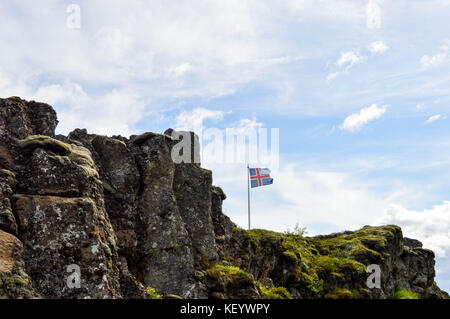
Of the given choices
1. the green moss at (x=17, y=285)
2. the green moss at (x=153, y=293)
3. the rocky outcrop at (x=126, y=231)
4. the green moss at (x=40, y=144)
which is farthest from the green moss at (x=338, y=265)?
the green moss at (x=17, y=285)

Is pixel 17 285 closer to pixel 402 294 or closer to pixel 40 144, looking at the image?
pixel 40 144

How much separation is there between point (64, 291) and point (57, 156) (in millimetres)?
5668

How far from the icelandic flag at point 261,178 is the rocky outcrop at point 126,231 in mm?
11422

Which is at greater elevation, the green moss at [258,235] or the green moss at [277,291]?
the green moss at [258,235]

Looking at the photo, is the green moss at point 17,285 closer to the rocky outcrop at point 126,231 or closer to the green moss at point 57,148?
the rocky outcrop at point 126,231

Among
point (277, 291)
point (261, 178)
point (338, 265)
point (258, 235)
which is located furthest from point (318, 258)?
point (277, 291)

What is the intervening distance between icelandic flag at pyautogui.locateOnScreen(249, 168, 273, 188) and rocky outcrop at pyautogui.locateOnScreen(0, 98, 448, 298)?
11.4 m

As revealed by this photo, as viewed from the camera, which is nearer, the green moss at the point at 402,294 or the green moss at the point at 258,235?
the green moss at the point at 258,235

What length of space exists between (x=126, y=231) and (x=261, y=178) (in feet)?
111

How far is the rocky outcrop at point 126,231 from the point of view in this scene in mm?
15594

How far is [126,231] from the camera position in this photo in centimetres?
2430
